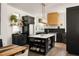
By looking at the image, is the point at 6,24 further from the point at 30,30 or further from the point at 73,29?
the point at 73,29

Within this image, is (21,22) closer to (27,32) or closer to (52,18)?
(27,32)

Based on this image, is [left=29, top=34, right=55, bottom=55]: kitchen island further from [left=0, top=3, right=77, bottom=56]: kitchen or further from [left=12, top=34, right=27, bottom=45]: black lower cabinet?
[left=12, top=34, right=27, bottom=45]: black lower cabinet

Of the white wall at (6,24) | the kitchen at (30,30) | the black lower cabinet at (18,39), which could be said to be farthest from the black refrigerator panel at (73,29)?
the white wall at (6,24)

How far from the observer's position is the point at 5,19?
5121 millimetres

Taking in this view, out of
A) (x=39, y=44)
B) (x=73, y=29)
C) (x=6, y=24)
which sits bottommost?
(x=39, y=44)

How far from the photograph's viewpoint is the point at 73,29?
4008mm

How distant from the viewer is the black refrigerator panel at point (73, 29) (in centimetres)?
391

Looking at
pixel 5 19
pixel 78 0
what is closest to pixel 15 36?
pixel 5 19

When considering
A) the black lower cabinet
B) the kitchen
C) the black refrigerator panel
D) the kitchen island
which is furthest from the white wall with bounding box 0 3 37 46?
the black refrigerator panel

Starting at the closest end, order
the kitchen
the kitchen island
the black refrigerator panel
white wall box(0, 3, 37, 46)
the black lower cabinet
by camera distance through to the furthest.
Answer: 1. the black refrigerator panel
2. the kitchen island
3. the kitchen
4. white wall box(0, 3, 37, 46)
5. the black lower cabinet

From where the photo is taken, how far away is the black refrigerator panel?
391 centimetres

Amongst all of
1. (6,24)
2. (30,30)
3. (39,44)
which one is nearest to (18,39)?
(6,24)

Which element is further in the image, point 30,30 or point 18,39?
point 30,30

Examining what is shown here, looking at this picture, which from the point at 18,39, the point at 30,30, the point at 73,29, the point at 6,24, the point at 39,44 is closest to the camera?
the point at 73,29
